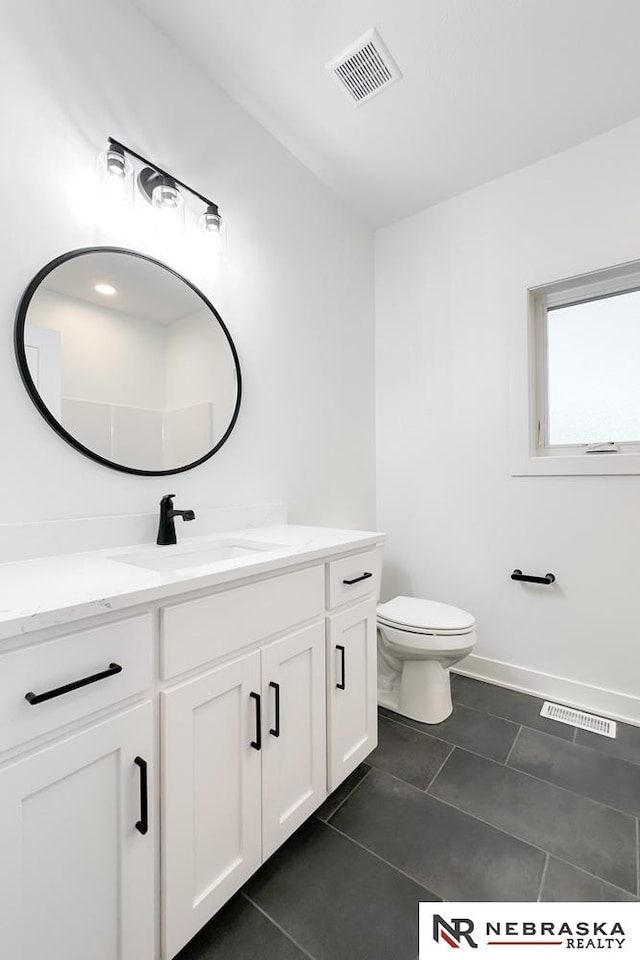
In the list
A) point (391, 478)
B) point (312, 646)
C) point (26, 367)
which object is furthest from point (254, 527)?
point (391, 478)

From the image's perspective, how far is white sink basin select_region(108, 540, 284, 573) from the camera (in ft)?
4.09

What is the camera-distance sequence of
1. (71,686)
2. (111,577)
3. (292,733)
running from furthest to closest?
(292,733)
(111,577)
(71,686)

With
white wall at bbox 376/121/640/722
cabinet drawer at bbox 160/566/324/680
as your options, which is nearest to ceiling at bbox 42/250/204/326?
cabinet drawer at bbox 160/566/324/680

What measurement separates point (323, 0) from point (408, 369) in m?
1.54

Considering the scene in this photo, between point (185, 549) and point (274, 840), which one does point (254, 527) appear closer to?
point (185, 549)

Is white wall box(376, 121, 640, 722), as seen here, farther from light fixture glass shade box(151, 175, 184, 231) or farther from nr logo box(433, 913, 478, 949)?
light fixture glass shade box(151, 175, 184, 231)

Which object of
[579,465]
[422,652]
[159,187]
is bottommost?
[422,652]

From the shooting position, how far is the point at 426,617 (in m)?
1.85

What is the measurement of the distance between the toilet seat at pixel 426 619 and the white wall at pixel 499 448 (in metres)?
0.46

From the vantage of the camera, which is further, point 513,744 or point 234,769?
point 513,744

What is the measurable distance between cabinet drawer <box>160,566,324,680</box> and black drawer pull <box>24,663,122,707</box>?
11 centimetres

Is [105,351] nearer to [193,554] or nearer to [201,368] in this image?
[201,368]

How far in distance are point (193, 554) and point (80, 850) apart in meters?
0.75

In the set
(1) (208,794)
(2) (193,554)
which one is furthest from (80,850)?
(2) (193,554)
